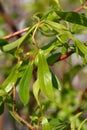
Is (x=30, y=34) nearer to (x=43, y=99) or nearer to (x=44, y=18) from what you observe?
(x=44, y=18)

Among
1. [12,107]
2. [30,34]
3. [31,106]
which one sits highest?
[30,34]

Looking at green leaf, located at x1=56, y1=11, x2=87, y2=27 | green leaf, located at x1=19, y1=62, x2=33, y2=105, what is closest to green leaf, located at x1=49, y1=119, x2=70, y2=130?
green leaf, located at x1=19, y1=62, x2=33, y2=105

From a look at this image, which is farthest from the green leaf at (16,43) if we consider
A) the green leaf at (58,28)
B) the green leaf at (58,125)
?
the green leaf at (58,125)

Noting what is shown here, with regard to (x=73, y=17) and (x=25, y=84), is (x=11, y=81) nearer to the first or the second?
(x=25, y=84)

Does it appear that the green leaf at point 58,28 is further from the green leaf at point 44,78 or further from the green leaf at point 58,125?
the green leaf at point 58,125

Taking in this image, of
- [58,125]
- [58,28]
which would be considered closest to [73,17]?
[58,28]

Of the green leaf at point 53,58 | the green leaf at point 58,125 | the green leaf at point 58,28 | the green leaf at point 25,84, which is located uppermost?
the green leaf at point 58,28

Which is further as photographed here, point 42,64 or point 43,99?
point 43,99

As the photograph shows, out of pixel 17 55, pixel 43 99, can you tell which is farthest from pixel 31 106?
pixel 17 55

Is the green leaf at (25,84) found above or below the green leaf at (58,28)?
below
